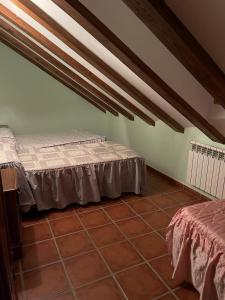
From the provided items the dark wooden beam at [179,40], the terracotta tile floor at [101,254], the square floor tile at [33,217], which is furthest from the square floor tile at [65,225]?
the dark wooden beam at [179,40]

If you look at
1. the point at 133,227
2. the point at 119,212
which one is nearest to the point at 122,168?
the point at 119,212

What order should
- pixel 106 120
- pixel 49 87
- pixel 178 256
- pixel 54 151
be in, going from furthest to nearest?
pixel 106 120 → pixel 49 87 → pixel 54 151 → pixel 178 256

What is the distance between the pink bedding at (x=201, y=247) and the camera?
1366mm

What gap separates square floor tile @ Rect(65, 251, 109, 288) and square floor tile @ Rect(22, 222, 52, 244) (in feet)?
1.55

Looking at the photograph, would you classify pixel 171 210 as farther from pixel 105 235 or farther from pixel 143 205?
pixel 105 235

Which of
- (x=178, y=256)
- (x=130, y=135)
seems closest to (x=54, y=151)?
(x=130, y=135)

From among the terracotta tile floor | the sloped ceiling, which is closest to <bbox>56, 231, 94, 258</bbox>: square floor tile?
the terracotta tile floor

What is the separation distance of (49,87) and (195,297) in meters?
4.15

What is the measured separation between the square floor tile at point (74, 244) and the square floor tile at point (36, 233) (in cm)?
17

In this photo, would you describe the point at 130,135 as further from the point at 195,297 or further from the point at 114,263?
the point at 195,297

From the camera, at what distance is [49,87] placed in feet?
15.1

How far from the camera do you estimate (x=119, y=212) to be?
9.43 ft

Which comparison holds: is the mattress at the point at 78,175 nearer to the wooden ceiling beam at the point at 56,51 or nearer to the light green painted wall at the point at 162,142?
the light green painted wall at the point at 162,142

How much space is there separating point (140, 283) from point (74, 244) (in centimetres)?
75
